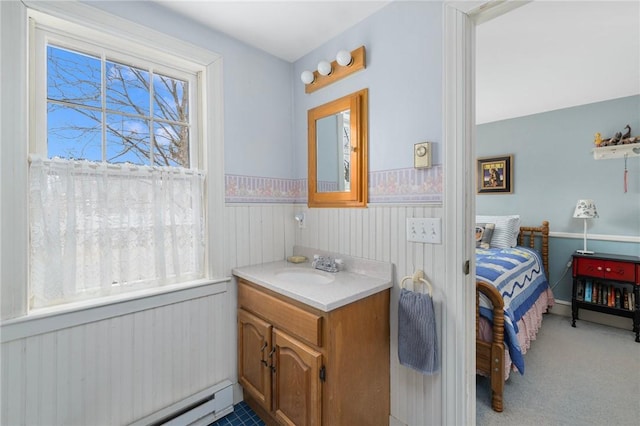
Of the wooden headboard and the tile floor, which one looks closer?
the tile floor

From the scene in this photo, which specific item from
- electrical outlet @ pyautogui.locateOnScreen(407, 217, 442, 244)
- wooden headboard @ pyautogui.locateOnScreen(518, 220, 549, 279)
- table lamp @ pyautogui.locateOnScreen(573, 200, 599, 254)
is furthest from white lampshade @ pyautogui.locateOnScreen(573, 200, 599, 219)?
electrical outlet @ pyautogui.locateOnScreen(407, 217, 442, 244)

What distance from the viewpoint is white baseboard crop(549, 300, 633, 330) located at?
9.13 feet

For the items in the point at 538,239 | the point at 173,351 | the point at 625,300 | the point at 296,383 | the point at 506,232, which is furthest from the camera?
the point at 538,239

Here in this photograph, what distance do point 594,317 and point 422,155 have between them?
3.28 meters

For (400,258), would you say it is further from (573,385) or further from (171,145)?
(573,385)

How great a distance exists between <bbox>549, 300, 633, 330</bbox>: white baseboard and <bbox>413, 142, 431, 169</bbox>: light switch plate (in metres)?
3.11

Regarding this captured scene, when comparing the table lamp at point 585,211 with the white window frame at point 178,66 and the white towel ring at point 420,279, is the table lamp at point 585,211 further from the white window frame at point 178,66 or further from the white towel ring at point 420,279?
the white window frame at point 178,66

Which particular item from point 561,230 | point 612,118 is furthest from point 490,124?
point 561,230

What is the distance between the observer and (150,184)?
147cm

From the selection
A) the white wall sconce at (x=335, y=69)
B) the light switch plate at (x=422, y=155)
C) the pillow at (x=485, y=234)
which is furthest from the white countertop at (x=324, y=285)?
the pillow at (x=485, y=234)

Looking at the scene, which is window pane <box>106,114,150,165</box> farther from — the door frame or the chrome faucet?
the door frame

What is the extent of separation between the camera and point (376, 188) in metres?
1.55

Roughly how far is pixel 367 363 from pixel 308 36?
1948mm

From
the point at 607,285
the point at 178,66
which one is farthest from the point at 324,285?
the point at 607,285
